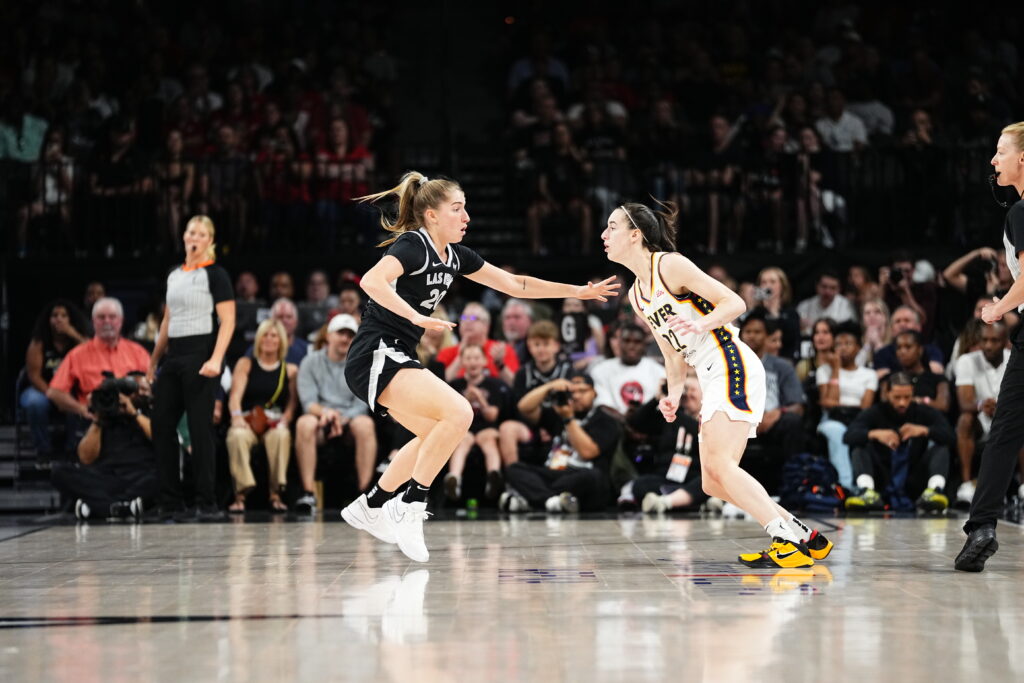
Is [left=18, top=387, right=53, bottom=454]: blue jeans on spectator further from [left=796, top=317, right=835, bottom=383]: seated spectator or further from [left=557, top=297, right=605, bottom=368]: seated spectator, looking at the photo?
[left=796, top=317, right=835, bottom=383]: seated spectator

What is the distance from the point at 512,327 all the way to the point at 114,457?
11.0ft

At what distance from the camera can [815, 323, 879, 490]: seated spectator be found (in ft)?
30.3

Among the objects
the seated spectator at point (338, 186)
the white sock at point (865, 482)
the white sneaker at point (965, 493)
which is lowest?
the white sneaker at point (965, 493)

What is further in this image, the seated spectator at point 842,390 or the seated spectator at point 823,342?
the seated spectator at point 823,342

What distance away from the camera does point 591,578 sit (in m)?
5.25

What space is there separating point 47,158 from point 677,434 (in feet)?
22.6

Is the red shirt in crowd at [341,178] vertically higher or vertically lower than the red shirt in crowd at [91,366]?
higher

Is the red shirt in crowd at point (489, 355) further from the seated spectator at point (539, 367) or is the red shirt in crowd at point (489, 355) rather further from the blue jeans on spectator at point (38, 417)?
the blue jeans on spectator at point (38, 417)

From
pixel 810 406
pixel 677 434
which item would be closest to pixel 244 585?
pixel 677 434

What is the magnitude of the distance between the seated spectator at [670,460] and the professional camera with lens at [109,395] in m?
3.48

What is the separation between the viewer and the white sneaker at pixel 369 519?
5.93m

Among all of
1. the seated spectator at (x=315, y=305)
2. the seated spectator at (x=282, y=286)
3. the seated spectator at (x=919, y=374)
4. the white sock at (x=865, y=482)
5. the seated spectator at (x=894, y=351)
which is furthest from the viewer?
the seated spectator at (x=282, y=286)

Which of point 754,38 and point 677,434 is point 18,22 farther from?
point 677,434

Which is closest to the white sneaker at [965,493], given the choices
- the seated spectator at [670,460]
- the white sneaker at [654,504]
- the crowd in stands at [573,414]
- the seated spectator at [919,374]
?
the crowd in stands at [573,414]
